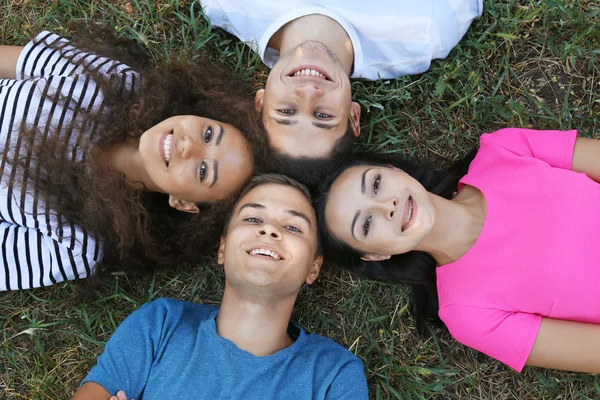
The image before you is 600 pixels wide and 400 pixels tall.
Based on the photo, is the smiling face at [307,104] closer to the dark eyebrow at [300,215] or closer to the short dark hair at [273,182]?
the short dark hair at [273,182]

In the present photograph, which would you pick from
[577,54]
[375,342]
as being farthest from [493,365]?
[577,54]

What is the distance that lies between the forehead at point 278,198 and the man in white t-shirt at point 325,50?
131 millimetres

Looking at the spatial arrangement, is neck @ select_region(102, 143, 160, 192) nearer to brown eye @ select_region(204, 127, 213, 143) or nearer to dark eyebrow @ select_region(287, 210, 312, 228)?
brown eye @ select_region(204, 127, 213, 143)

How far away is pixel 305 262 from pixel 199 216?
2.63 feet

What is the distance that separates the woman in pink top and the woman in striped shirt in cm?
78

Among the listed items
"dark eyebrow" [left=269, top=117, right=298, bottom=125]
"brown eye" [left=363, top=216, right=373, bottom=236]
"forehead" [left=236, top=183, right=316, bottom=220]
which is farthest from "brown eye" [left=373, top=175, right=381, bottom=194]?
"dark eyebrow" [left=269, top=117, right=298, bottom=125]

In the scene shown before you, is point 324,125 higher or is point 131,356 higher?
point 324,125

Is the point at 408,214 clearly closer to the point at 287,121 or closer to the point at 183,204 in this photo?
the point at 287,121

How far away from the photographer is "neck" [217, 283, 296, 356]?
3.12 meters

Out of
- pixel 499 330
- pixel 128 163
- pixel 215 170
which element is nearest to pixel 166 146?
pixel 215 170

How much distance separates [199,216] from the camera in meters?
3.40

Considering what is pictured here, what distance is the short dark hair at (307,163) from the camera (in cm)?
301

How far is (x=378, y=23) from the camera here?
328 cm

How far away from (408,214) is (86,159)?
1.90m
